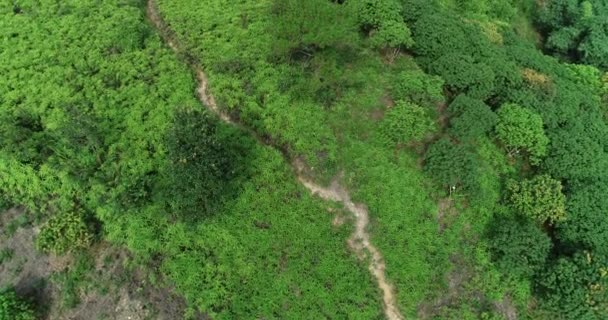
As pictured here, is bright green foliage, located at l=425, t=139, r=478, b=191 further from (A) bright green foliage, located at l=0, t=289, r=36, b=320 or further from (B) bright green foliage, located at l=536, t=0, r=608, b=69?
(A) bright green foliage, located at l=0, t=289, r=36, b=320

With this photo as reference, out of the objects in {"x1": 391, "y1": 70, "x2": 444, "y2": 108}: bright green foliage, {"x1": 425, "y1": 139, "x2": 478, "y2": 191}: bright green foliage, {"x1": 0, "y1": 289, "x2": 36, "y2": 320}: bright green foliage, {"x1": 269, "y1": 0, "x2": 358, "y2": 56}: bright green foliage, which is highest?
{"x1": 269, "y1": 0, "x2": 358, "y2": 56}: bright green foliage

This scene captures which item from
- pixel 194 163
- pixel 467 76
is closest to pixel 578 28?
pixel 467 76

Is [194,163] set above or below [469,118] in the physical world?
below

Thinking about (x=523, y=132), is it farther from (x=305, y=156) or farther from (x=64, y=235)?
(x=64, y=235)

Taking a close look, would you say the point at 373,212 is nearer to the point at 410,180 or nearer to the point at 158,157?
the point at 410,180

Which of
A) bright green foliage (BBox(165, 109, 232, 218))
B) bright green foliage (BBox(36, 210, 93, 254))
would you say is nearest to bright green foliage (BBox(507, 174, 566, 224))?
bright green foliage (BBox(165, 109, 232, 218))

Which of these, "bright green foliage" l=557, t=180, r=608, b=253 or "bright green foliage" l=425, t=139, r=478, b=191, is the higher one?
"bright green foliage" l=425, t=139, r=478, b=191
